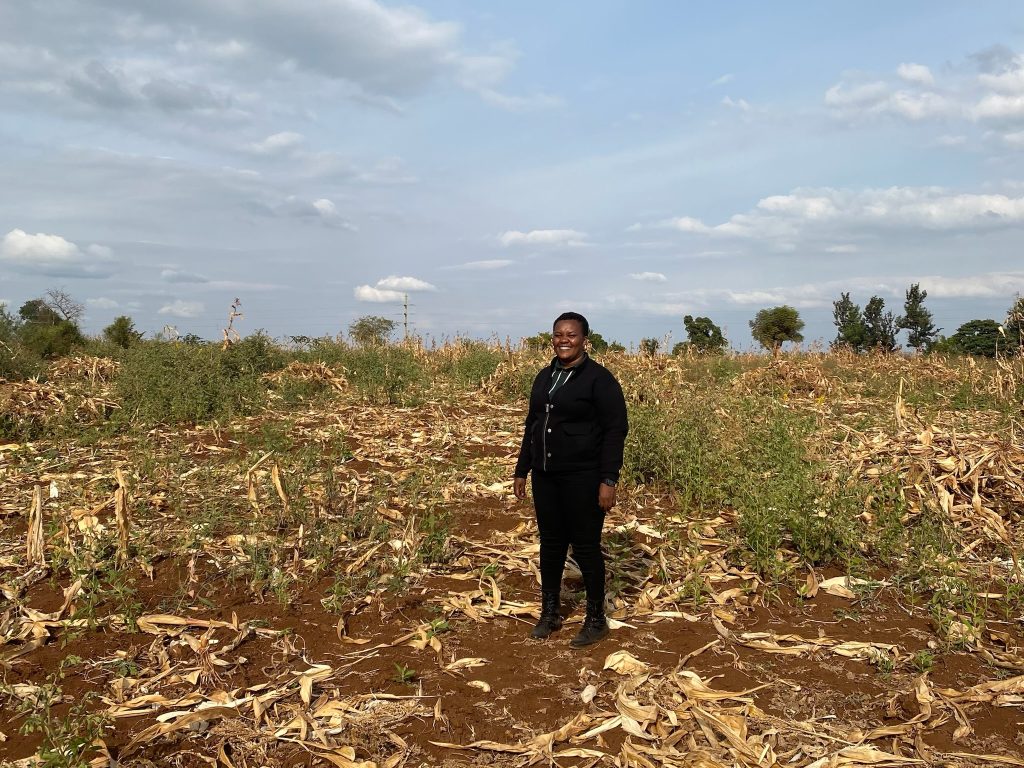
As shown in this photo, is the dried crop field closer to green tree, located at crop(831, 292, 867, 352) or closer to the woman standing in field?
the woman standing in field

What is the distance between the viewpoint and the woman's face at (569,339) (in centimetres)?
380

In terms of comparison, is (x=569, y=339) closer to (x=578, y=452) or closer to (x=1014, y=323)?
(x=578, y=452)

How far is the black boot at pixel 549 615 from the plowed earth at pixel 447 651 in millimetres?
61

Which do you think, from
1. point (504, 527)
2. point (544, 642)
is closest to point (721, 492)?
point (504, 527)

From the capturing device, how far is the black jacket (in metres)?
3.77

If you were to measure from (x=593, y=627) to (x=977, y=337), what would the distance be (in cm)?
2678

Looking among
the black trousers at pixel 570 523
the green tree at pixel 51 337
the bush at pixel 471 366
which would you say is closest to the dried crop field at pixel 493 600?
the black trousers at pixel 570 523

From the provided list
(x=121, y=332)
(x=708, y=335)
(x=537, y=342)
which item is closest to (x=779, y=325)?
(x=708, y=335)

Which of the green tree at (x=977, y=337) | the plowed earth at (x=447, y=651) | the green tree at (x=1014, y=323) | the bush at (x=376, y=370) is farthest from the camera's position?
the green tree at (x=977, y=337)

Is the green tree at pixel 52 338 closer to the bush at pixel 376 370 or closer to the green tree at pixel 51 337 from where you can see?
the green tree at pixel 51 337

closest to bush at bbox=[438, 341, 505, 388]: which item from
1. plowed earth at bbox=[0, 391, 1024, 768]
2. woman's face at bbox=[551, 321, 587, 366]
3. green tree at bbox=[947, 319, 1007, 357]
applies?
plowed earth at bbox=[0, 391, 1024, 768]

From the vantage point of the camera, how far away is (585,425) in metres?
3.82

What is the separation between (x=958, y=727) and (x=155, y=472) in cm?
636

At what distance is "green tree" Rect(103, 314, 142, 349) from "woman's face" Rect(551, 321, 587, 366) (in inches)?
Result: 575
